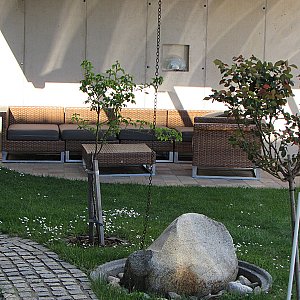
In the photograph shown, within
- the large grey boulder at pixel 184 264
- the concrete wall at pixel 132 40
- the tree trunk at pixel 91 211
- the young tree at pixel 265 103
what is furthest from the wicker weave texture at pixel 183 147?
the young tree at pixel 265 103

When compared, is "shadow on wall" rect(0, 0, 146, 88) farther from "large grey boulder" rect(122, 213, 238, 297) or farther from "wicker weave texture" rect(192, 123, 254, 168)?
"large grey boulder" rect(122, 213, 238, 297)

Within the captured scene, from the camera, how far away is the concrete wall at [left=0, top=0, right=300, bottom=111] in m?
12.1

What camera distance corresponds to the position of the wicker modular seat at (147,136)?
36.3 feet

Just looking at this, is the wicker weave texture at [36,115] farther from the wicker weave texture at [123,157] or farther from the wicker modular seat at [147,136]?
the wicker weave texture at [123,157]

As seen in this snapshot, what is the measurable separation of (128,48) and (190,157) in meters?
2.06

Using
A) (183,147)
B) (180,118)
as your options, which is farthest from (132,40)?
(183,147)

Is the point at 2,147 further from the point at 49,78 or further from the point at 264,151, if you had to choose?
the point at 264,151

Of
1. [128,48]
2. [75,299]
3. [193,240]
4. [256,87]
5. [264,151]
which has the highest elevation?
[128,48]

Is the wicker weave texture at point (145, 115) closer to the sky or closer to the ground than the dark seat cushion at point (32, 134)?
Result: closer to the sky

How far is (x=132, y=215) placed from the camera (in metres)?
7.57

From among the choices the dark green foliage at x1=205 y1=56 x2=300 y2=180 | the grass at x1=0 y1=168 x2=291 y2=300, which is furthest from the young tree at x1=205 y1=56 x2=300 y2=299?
the grass at x1=0 y1=168 x2=291 y2=300

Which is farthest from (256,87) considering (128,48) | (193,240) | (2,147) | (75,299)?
(128,48)

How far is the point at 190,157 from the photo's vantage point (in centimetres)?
1180

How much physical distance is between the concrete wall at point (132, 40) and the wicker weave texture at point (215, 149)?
2.33 meters
